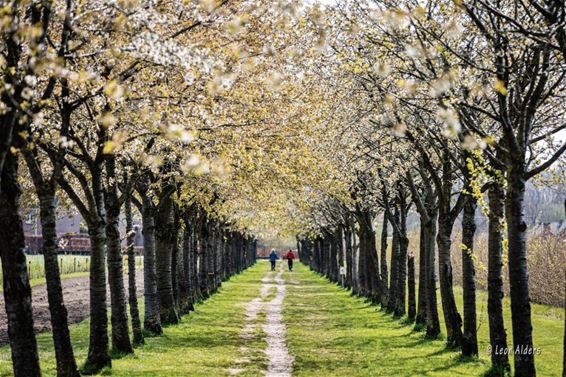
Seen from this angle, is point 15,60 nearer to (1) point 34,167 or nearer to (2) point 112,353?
(1) point 34,167

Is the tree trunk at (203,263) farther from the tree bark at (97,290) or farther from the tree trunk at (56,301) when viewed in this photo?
the tree trunk at (56,301)

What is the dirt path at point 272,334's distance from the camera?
1752 centimetres

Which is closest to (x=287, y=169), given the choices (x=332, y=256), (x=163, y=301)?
(x=163, y=301)

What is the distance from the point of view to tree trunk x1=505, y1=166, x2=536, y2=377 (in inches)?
508

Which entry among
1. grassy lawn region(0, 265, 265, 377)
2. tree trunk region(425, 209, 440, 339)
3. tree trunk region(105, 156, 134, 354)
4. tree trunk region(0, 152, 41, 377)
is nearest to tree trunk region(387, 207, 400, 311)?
grassy lawn region(0, 265, 265, 377)

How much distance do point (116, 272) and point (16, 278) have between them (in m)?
7.83

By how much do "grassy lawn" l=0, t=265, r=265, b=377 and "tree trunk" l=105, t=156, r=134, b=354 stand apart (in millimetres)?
535

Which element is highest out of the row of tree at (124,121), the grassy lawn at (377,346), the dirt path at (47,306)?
the row of tree at (124,121)

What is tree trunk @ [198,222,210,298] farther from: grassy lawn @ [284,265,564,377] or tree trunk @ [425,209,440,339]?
tree trunk @ [425,209,440,339]

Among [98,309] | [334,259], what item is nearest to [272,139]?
[98,309]

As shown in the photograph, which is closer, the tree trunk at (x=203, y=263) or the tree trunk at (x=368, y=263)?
the tree trunk at (x=368, y=263)

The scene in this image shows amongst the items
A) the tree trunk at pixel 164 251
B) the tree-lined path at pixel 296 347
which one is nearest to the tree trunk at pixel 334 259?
the tree-lined path at pixel 296 347

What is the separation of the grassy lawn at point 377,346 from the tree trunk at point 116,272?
163 inches

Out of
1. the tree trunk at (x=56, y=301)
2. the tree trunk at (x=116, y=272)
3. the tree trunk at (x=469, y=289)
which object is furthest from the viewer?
the tree trunk at (x=469, y=289)
